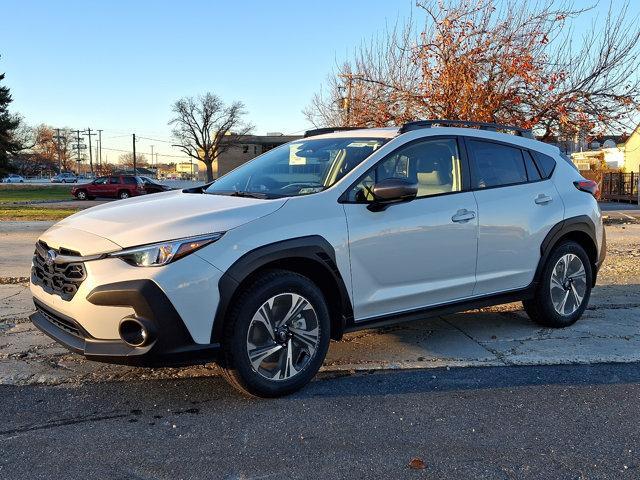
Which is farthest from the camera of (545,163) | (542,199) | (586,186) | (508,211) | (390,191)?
(586,186)

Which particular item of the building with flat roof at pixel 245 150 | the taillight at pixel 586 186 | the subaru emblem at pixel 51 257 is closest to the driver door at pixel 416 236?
the taillight at pixel 586 186

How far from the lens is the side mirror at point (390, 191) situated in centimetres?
409

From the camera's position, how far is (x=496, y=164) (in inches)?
203

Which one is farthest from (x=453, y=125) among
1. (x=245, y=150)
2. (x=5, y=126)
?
(x=245, y=150)

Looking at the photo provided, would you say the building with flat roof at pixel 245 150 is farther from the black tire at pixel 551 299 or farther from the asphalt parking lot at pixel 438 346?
the black tire at pixel 551 299

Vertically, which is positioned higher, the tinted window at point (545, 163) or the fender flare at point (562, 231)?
the tinted window at point (545, 163)

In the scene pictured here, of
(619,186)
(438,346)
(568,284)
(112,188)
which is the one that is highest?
(112,188)

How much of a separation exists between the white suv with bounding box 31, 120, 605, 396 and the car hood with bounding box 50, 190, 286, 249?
0.05 ft

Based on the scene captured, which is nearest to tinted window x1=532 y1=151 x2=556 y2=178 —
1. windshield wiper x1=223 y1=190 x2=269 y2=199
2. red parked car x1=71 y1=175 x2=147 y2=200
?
windshield wiper x1=223 y1=190 x2=269 y2=199

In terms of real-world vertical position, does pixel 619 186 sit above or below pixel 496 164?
below

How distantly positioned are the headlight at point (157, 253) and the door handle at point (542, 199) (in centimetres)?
321

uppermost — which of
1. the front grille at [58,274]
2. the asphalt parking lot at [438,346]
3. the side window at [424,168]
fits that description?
the side window at [424,168]

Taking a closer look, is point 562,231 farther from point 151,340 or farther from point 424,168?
point 151,340

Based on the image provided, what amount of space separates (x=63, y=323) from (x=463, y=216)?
9.79 feet
